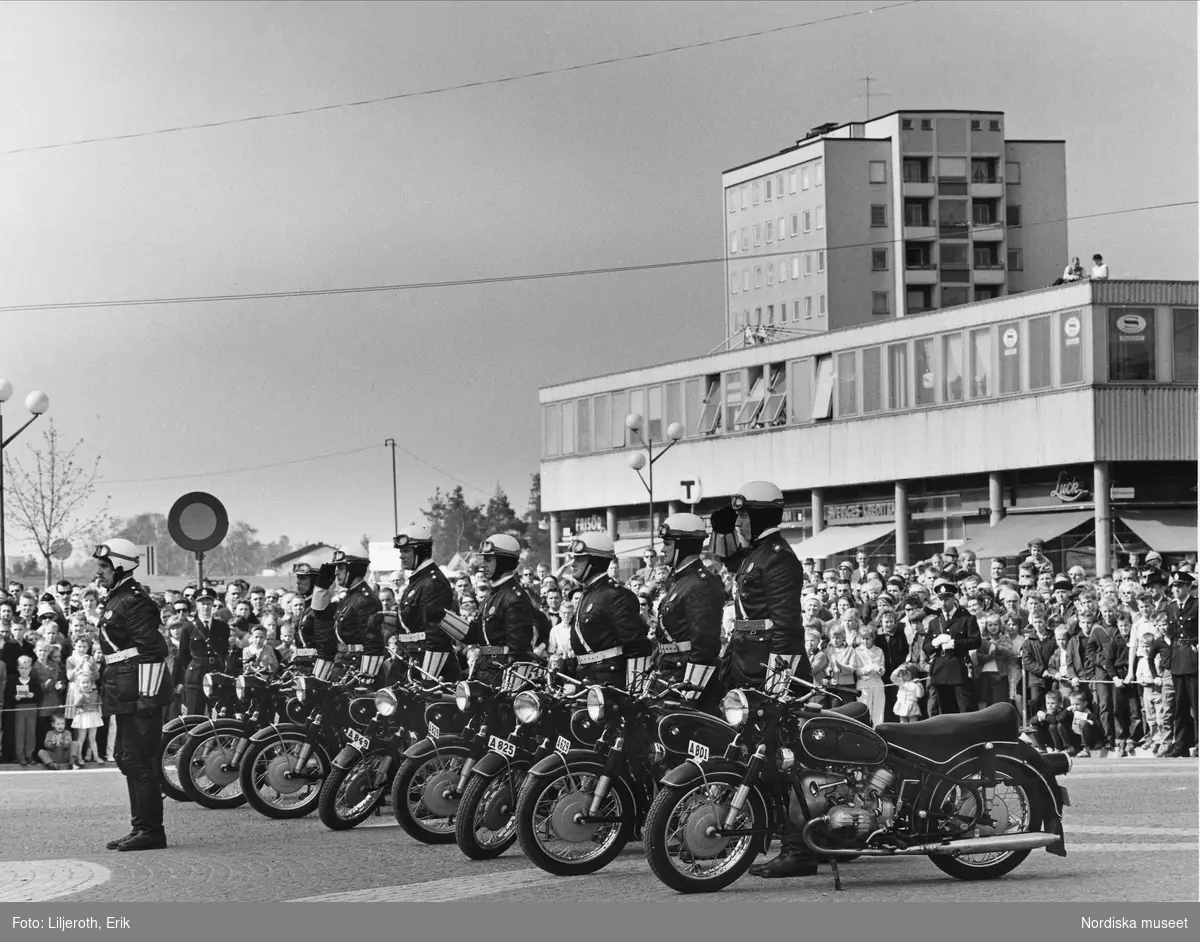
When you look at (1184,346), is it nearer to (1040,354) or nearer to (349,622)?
(1040,354)

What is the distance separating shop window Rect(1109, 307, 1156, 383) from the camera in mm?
41625

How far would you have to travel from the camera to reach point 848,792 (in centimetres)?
1004

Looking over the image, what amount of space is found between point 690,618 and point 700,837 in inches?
74.0

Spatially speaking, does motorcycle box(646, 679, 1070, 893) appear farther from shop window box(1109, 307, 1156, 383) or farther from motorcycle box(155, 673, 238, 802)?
shop window box(1109, 307, 1156, 383)

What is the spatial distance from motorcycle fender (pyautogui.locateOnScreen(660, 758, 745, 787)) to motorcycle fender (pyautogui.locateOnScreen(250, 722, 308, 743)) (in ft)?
16.4

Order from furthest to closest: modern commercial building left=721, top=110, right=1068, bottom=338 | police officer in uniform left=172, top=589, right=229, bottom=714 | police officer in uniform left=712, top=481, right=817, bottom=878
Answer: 1. modern commercial building left=721, top=110, right=1068, bottom=338
2. police officer in uniform left=172, top=589, right=229, bottom=714
3. police officer in uniform left=712, top=481, right=817, bottom=878

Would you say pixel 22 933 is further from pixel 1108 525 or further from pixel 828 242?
pixel 828 242

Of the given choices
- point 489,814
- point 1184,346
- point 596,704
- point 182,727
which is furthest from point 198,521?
point 1184,346

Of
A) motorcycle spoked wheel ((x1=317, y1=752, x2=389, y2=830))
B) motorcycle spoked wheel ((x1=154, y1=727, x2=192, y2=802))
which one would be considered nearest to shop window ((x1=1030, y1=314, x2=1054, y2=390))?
motorcycle spoked wheel ((x1=154, y1=727, x2=192, y2=802))

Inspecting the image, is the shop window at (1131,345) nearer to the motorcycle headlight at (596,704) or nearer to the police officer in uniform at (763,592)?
the police officer in uniform at (763,592)

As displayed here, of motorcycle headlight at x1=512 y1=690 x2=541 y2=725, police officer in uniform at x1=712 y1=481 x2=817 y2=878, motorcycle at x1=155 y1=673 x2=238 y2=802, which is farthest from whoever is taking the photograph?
motorcycle at x1=155 y1=673 x2=238 y2=802

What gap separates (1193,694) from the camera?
60.9ft

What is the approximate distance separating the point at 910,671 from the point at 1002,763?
10.2 meters

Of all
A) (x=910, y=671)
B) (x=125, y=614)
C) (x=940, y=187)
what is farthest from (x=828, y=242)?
(x=125, y=614)
